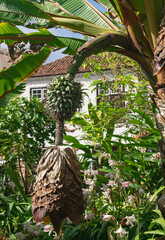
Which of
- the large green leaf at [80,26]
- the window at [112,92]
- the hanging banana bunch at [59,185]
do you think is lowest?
the hanging banana bunch at [59,185]

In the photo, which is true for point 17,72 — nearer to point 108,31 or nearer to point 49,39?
point 49,39

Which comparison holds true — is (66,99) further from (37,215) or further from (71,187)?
(37,215)

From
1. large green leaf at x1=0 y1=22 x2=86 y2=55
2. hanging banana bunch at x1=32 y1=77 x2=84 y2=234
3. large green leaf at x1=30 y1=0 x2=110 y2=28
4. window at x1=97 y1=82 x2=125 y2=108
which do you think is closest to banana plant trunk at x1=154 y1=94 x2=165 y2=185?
hanging banana bunch at x1=32 y1=77 x2=84 y2=234

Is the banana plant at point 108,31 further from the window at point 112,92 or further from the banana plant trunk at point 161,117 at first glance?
the window at point 112,92

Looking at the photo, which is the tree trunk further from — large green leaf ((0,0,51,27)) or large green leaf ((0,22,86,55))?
large green leaf ((0,0,51,27))

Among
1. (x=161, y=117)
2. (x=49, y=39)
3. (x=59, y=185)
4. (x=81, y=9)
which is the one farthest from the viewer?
(x=81, y=9)

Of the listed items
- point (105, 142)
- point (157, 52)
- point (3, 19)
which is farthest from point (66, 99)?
point (3, 19)

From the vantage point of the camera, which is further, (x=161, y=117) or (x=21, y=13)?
(x=21, y=13)

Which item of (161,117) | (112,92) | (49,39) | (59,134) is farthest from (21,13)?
(112,92)

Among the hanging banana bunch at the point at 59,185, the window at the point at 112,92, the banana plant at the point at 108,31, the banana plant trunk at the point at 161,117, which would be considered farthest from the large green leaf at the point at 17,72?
the window at the point at 112,92

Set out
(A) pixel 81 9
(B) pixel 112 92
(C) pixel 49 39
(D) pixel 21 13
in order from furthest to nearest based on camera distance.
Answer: (B) pixel 112 92 → (A) pixel 81 9 → (D) pixel 21 13 → (C) pixel 49 39

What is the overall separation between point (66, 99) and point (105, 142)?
2220 millimetres

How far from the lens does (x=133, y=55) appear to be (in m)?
2.60

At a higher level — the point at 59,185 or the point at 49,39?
the point at 49,39
